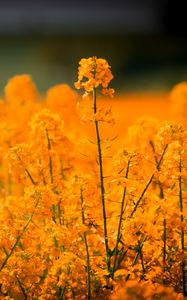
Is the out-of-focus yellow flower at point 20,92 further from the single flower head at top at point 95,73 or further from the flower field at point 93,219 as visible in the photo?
the single flower head at top at point 95,73

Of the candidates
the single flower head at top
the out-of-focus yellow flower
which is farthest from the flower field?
the out-of-focus yellow flower

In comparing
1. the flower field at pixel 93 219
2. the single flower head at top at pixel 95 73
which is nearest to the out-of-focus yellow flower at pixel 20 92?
the flower field at pixel 93 219

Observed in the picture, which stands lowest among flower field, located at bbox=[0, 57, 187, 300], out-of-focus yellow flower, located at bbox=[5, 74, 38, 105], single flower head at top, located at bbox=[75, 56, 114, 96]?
flower field, located at bbox=[0, 57, 187, 300]

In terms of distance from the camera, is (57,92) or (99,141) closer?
(99,141)

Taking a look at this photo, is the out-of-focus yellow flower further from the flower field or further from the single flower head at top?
the single flower head at top

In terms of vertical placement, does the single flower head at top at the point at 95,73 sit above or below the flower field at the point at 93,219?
above

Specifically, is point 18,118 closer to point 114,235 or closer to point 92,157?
point 92,157

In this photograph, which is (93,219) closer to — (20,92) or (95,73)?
(95,73)

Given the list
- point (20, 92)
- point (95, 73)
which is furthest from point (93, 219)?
point (20, 92)

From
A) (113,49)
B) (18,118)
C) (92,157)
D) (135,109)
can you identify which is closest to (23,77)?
(18,118)

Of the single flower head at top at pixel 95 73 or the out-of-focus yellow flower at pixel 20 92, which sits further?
the out-of-focus yellow flower at pixel 20 92

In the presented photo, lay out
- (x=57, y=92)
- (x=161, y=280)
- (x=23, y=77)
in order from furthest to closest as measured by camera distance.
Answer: (x=23, y=77) → (x=57, y=92) → (x=161, y=280)
